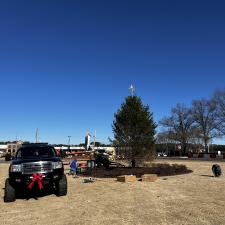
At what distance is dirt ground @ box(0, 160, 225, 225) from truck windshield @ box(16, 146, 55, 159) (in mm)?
1829

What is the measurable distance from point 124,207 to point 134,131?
15.5 m

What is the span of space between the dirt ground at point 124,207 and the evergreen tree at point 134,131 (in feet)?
33.1

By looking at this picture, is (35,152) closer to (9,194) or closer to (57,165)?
(57,165)

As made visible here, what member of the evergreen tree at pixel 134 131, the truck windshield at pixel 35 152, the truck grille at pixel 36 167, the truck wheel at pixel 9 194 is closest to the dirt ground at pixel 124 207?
the truck wheel at pixel 9 194

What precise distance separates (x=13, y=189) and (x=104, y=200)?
3.53 m

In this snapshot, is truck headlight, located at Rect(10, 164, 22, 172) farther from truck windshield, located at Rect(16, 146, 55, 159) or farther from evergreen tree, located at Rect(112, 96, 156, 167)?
evergreen tree, located at Rect(112, 96, 156, 167)

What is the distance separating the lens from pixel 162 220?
9797 mm

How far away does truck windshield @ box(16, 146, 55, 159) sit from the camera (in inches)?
629

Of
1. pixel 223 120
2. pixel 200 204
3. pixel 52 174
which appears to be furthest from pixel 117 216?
pixel 223 120

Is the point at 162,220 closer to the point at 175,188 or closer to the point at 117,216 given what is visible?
the point at 117,216

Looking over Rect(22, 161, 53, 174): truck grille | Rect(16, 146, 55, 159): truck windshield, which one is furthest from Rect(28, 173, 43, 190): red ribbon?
Rect(16, 146, 55, 159): truck windshield

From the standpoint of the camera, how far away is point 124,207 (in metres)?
11.8

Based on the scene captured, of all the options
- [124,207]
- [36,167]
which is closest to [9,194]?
[36,167]

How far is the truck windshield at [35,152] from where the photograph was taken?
629 inches
